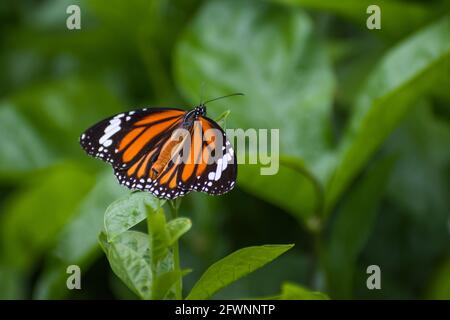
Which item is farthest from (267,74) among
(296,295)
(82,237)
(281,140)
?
(296,295)

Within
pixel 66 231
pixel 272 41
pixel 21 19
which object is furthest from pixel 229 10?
pixel 21 19

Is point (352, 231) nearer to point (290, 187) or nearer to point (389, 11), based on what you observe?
point (290, 187)

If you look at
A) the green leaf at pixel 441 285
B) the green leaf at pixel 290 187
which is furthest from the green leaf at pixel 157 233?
the green leaf at pixel 441 285

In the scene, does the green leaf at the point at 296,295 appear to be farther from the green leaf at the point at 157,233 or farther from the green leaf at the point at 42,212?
the green leaf at the point at 42,212

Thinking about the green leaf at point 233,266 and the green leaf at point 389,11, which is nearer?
the green leaf at point 233,266

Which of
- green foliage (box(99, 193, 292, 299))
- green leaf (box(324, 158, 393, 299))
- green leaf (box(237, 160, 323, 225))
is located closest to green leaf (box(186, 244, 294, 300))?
green foliage (box(99, 193, 292, 299))

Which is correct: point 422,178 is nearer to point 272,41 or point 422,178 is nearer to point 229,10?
point 272,41

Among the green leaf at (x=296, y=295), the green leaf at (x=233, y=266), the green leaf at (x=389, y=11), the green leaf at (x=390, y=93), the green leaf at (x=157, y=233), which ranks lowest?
the green leaf at (x=296, y=295)
